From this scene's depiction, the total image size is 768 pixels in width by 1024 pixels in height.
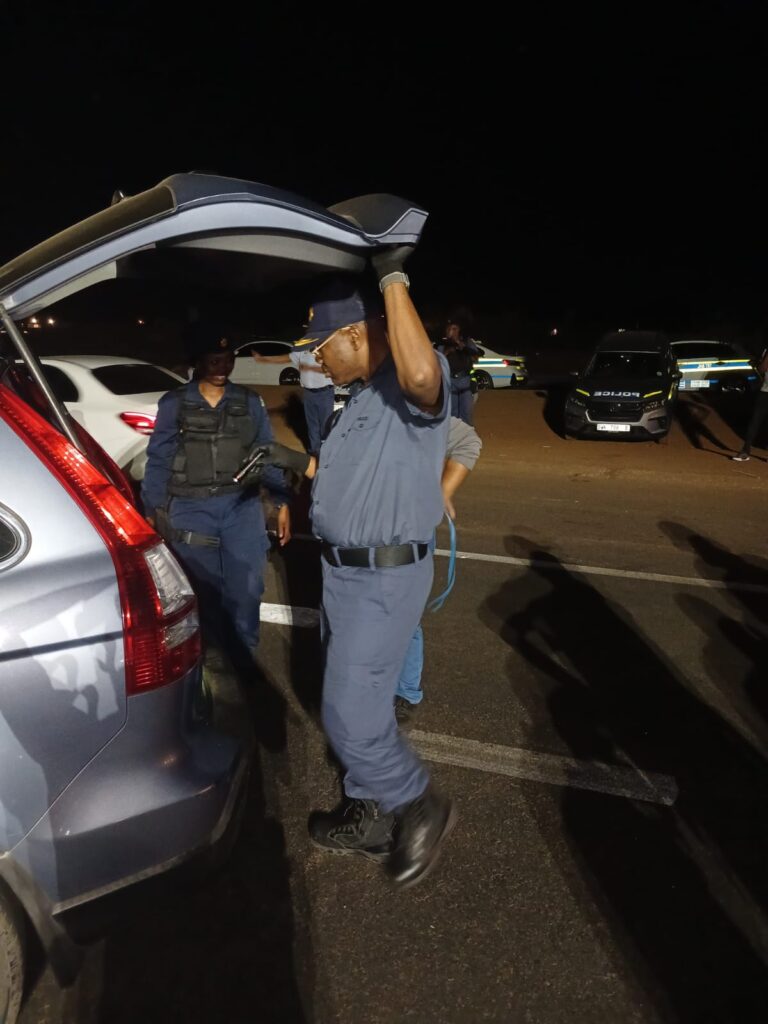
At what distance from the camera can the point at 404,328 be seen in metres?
2.01

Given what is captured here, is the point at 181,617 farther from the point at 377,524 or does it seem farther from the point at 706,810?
the point at 706,810

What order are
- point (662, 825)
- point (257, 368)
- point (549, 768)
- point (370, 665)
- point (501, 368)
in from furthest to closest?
point (501, 368) < point (257, 368) < point (549, 768) < point (662, 825) < point (370, 665)

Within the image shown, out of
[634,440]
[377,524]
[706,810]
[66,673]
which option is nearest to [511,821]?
[706,810]

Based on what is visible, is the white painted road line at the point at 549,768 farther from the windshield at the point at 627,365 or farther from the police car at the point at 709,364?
the police car at the point at 709,364

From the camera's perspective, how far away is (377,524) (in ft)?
7.49

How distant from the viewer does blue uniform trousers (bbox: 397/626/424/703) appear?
3.29 meters

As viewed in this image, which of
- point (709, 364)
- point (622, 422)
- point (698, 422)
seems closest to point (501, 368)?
point (709, 364)

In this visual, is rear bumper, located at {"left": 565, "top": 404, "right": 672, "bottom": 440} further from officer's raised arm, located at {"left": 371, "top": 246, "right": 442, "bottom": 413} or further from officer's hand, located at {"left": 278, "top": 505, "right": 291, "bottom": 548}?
officer's raised arm, located at {"left": 371, "top": 246, "right": 442, "bottom": 413}

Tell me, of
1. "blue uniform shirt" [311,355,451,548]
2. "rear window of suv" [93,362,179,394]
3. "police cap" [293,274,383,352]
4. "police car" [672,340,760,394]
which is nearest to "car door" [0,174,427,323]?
"police cap" [293,274,383,352]

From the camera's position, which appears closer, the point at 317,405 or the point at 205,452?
the point at 205,452

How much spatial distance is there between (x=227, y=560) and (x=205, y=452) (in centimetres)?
53

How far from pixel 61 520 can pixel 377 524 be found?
0.91 meters

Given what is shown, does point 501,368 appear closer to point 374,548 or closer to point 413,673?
point 413,673

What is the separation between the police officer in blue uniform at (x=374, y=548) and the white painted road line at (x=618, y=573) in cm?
322
